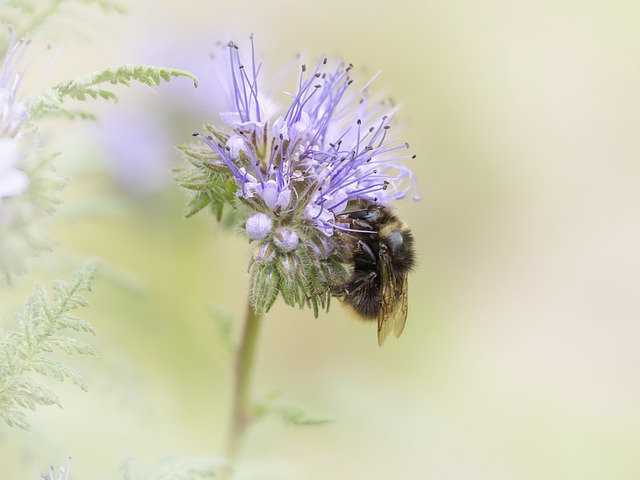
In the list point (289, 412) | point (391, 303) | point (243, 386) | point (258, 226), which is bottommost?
point (289, 412)

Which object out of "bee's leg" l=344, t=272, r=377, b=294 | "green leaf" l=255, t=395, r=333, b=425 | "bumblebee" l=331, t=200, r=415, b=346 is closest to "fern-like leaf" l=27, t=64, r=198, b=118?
"bumblebee" l=331, t=200, r=415, b=346

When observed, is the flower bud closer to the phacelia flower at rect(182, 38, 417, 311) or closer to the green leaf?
the phacelia flower at rect(182, 38, 417, 311)

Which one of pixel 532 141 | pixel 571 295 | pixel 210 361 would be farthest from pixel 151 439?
pixel 532 141

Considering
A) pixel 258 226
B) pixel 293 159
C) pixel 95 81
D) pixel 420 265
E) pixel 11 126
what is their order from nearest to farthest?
pixel 95 81 → pixel 11 126 → pixel 258 226 → pixel 293 159 → pixel 420 265

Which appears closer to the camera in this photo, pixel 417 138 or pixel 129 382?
pixel 129 382

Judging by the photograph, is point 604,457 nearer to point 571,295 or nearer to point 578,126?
point 571,295

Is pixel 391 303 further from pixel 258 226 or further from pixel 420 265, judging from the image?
pixel 420 265

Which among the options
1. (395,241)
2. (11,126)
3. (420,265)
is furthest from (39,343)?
(420,265)

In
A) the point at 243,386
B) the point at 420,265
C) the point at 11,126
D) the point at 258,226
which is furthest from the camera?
the point at 420,265
